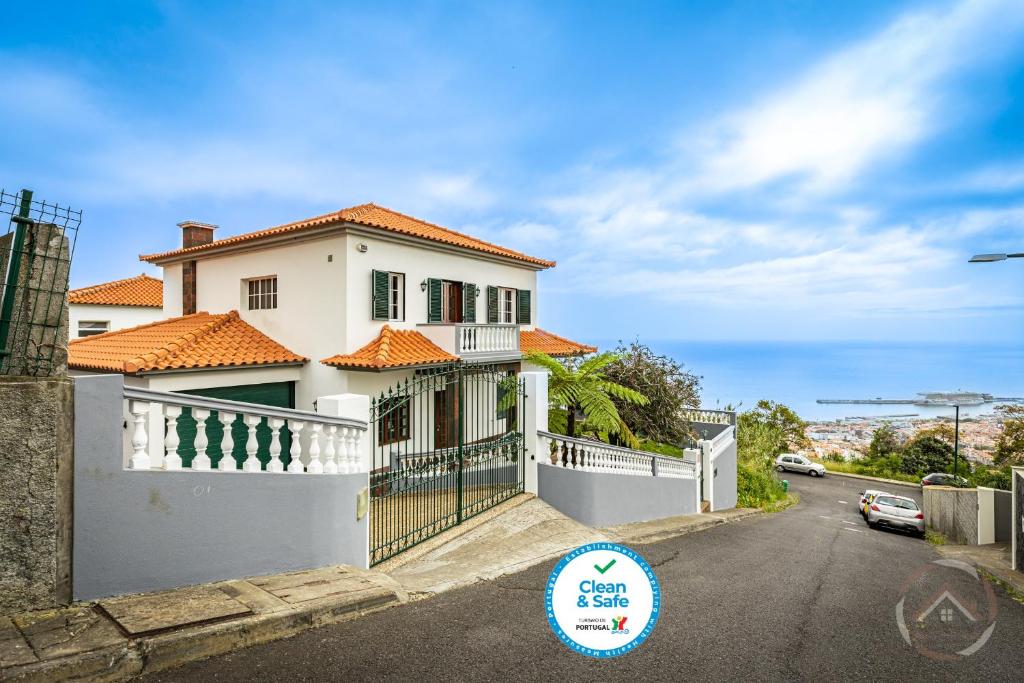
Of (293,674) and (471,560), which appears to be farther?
(471,560)

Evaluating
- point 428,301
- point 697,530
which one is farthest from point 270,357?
point 697,530

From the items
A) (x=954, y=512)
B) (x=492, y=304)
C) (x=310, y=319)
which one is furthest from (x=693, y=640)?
(x=954, y=512)

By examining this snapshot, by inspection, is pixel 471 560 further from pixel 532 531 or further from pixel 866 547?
pixel 866 547

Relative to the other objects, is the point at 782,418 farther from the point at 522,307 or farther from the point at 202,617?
the point at 202,617

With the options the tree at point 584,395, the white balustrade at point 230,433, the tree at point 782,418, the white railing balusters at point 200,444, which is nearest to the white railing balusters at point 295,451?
the white balustrade at point 230,433

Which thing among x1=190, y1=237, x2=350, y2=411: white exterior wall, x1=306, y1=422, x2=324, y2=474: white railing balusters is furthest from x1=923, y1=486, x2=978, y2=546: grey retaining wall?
x1=306, y1=422, x2=324, y2=474: white railing balusters

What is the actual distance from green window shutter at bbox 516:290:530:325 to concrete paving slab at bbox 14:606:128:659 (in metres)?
16.7

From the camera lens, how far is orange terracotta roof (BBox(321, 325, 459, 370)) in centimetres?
1306

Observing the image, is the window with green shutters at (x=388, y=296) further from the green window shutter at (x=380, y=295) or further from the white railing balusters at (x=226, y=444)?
the white railing balusters at (x=226, y=444)

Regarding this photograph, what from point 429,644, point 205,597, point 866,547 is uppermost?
point 205,597

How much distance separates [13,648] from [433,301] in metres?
13.1

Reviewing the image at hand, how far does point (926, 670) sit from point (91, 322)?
3055cm

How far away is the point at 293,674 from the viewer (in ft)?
12.9

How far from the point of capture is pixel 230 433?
5.55 meters
